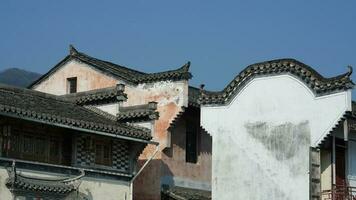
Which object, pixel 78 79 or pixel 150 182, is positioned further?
pixel 78 79

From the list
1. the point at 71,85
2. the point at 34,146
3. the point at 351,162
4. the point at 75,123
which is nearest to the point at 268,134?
the point at 351,162

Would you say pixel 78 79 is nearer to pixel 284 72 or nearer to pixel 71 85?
pixel 71 85

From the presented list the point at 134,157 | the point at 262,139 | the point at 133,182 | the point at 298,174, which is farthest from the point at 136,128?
the point at 298,174

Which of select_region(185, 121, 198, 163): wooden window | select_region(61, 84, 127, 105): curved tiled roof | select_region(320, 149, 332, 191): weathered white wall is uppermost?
select_region(61, 84, 127, 105): curved tiled roof

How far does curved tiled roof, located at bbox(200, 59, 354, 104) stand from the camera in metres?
Answer: 21.9

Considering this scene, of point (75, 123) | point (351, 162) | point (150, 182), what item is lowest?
point (150, 182)

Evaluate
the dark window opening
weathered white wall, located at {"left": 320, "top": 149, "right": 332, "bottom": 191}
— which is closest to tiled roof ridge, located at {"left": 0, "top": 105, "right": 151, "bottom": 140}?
the dark window opening

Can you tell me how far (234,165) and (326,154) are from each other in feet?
11.2

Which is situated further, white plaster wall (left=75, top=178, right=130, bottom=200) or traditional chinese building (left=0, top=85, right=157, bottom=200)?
white plaster wall (left=75, top=178, right=130, bottom=200)

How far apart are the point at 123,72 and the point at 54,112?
28.8ft

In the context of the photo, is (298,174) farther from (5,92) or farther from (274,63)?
(5,92)

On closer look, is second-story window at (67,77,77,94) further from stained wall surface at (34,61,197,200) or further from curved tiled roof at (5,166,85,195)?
→ curved tiled roof at (5,166,85,195)

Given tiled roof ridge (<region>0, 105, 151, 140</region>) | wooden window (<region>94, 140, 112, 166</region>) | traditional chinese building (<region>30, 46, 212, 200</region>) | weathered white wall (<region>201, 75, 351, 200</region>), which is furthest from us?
traditional chinese building (<region>30, 46, 212, 200</region>)

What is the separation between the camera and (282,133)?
2322cm
